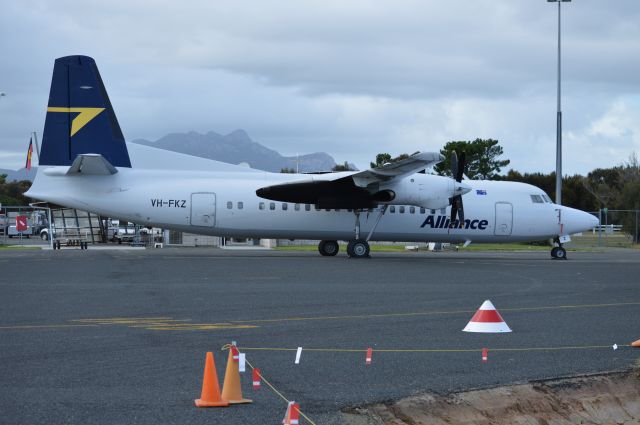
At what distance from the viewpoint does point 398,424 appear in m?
8.16

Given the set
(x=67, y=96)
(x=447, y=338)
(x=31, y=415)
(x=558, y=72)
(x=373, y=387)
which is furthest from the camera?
(x=558, y=72)

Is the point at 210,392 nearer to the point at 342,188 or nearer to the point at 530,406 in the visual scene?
the point at 530,406

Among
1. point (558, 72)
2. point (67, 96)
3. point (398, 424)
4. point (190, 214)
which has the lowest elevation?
point (398, 424)

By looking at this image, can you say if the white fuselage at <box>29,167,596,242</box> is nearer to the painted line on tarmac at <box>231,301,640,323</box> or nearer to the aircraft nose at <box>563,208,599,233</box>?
the aircraft nose at <box>563,208,599,233</box>

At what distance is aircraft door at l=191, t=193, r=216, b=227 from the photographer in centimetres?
3098

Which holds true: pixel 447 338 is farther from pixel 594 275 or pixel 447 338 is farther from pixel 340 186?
pixel 340 186

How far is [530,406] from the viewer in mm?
9211

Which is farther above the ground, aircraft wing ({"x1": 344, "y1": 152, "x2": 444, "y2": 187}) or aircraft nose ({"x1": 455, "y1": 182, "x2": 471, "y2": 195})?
aircraft wing ({"x1": 344, "y1": 152, "x2": 444, "y2": 187})

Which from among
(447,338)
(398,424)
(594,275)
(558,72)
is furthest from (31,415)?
(558,72)

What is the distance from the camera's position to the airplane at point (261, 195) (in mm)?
29938

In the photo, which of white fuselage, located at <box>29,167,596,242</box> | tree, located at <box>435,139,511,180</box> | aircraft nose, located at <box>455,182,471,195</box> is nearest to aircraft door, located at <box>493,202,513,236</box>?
white fuselage, located at <box>29,167,596,242</box>

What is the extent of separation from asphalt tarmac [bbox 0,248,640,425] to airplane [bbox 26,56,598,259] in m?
6.87

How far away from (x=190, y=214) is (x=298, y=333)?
1880cm

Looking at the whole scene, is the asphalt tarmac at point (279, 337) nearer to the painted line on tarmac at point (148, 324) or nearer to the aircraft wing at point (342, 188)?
the painted line on tarmac at point (148, 324)
